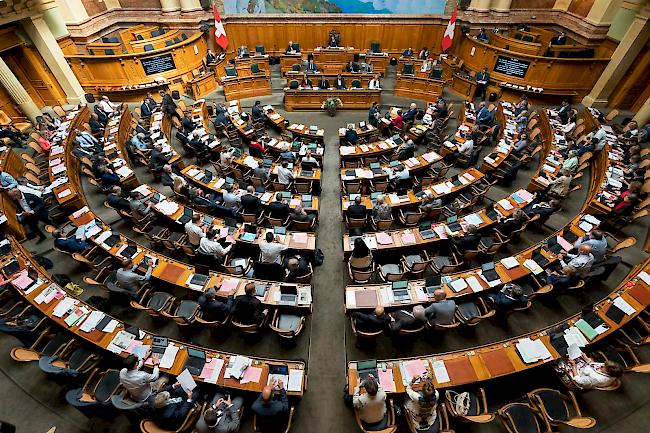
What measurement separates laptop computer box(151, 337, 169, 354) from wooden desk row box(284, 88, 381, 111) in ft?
42.7

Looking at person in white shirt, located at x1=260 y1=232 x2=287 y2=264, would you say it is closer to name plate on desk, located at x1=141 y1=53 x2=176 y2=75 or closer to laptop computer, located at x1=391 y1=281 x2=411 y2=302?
laptop computer, located at x1=391 y1=281 x2=411 y2=302

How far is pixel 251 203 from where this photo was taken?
29.7ft

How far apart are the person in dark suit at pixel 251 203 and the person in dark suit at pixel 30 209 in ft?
19.2

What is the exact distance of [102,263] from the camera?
325 inches

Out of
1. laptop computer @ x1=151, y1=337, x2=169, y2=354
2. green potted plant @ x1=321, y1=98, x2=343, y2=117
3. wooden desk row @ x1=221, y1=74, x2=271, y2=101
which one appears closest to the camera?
laptop computer @ x1=151, y1=337, x2=169, y2=354

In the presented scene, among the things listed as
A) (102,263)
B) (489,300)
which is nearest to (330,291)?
(489,300)

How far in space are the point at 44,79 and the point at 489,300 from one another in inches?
805

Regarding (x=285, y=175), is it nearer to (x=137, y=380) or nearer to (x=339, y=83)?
(x=137, y=380)

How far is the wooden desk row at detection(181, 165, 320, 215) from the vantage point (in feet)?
31.9

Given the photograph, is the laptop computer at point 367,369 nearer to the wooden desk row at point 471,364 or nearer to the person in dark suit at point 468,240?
the wooden desk row at point 471,364

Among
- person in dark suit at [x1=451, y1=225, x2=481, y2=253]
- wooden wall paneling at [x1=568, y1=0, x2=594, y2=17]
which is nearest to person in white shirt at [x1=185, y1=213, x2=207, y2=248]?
person in dark suit at [x1=451, y1=225, x2=481, y2=253]

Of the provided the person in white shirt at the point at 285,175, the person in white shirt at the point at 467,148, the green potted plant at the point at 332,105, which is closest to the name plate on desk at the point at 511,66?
the person in white shirt at the point at 467,148

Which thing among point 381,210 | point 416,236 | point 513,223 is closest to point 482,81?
point 513,223

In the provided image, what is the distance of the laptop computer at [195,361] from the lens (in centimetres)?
600
